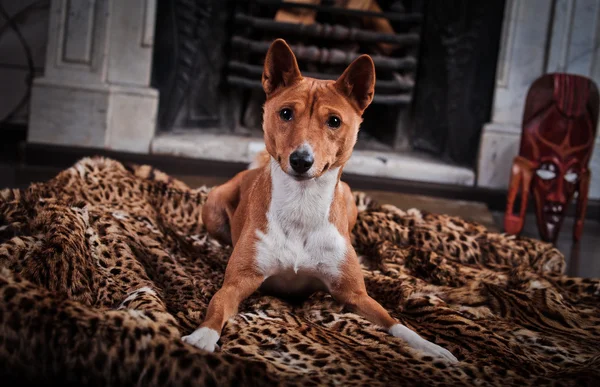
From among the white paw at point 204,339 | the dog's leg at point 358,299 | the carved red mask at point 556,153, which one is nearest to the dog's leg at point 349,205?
the dog's leg at point 358,299

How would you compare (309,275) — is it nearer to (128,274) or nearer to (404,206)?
(128,274)

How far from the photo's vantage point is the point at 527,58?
4.71 metres

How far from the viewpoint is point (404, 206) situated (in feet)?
14.0

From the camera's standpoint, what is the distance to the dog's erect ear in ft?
7.16

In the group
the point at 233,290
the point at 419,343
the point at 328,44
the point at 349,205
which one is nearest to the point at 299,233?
the point at 233,290

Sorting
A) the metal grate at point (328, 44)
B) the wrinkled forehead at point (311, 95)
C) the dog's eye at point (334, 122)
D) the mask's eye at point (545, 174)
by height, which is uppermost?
the metal grate at point (328, 44)

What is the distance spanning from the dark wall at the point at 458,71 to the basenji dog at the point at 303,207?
2.87m

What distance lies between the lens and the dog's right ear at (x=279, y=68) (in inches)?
86.1

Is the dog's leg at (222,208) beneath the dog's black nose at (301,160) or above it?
beneath

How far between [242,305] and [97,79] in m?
2.82

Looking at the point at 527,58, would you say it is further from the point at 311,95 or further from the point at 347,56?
the point at 311,95

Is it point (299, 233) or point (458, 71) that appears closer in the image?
point (299, 233)

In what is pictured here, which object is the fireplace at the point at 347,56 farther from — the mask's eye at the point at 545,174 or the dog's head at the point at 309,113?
the dog's head at the point at 309,113

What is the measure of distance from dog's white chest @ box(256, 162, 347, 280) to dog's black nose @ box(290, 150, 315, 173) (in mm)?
188
